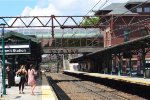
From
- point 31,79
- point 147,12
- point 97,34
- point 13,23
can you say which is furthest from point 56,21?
point 97,34

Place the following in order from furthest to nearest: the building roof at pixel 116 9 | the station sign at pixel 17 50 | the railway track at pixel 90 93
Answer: the building roof at pixel 116 9 < the station sign at pixel 17 50 < the railway track at pixel 90 93

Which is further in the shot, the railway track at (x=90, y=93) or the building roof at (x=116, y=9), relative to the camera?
the building roof at (x=116, y=9)

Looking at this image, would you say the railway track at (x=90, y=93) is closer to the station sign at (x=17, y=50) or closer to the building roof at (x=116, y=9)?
the station sign at (x=17, y=50)

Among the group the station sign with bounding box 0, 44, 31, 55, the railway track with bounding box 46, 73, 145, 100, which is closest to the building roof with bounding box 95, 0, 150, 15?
the railway track with bounding box 46, 73, 145, 100

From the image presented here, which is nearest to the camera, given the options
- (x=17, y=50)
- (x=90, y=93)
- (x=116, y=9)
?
(x=17, y=50)

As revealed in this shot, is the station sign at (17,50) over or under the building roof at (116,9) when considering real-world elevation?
under

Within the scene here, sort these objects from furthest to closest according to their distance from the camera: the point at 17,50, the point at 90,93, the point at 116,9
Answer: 1. the point at 116,9
2. the point at 90,93
3. the point at 17,50

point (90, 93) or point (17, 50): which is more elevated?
point (17, 50)

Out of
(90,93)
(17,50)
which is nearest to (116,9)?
(90,93)

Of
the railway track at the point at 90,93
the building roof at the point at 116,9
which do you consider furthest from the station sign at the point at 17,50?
the building roof at the point at 116,9

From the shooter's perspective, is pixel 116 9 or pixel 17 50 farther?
pixel 116 9

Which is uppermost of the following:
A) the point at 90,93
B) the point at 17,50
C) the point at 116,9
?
the point at 116,9

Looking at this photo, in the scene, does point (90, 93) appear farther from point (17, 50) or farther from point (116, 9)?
point (116, 9)

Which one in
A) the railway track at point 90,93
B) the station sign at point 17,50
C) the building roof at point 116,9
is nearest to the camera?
the railway track at point 90,93
